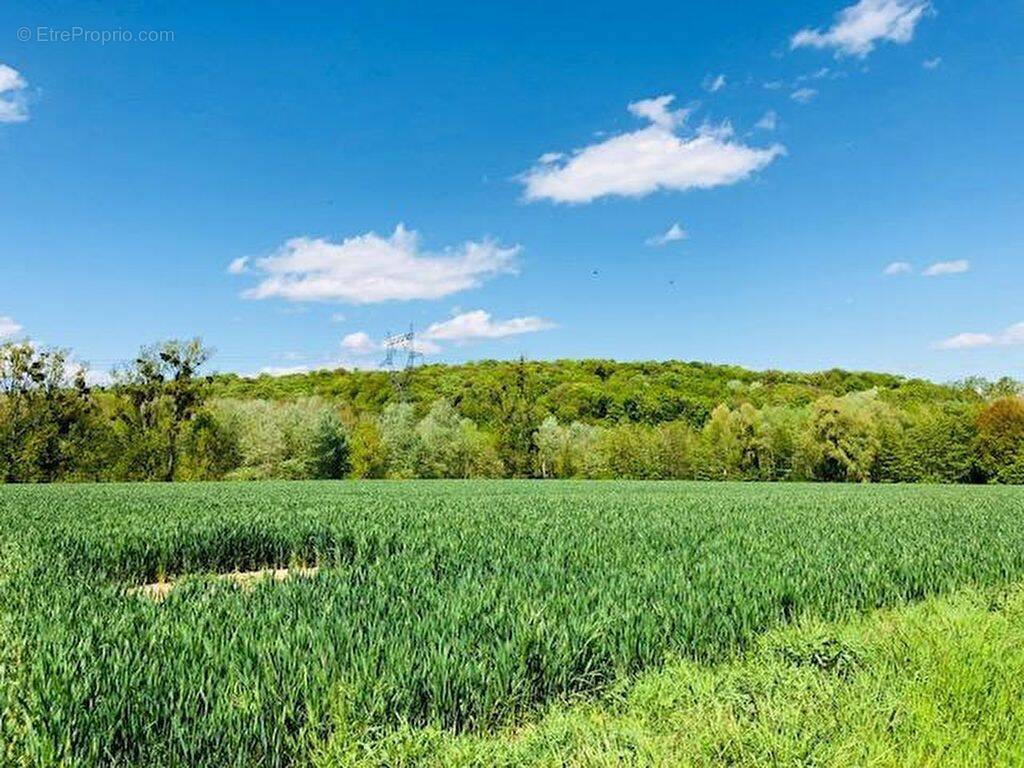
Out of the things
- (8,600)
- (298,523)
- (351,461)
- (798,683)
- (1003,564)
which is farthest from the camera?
(351,461)

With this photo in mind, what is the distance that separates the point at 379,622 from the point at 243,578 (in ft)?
19.0

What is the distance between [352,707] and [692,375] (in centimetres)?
11007

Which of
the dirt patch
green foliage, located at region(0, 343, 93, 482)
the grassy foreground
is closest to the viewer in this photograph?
the grassy foreground

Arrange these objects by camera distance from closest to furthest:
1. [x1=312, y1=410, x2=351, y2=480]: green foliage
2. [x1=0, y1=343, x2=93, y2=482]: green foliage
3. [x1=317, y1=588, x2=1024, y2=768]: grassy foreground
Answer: [x1=317, y1=588, x2=1024, y2=768]: grassy foreground, [x1=0, y1=343, x2=93, y2=482]: green foliage, [x1=312, y1=410, x2=351, y2=480]: green foliage

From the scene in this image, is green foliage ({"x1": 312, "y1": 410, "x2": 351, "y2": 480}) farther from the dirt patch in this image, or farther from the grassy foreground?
the grassy foreground

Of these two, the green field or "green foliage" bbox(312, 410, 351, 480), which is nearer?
the green field

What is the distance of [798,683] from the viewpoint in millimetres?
5688

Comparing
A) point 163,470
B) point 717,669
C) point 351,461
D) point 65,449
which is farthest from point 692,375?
point 717,669

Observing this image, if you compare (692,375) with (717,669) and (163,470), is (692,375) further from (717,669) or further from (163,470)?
(717,669)

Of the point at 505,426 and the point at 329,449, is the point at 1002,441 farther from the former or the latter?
the point at 329,449

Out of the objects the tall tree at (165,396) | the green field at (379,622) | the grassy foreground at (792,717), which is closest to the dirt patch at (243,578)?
the green field at (379,622)

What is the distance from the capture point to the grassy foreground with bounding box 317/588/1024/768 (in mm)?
4430

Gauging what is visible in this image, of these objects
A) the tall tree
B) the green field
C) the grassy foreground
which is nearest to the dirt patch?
the green field

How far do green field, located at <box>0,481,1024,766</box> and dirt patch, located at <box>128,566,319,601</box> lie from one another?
0.29 m
